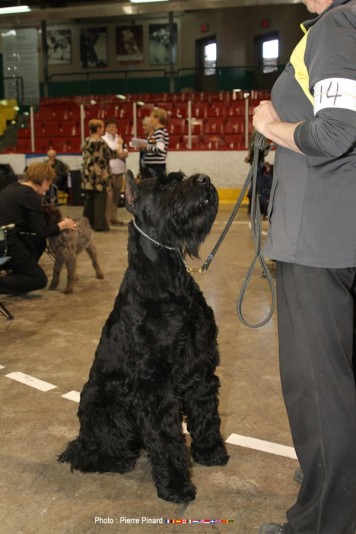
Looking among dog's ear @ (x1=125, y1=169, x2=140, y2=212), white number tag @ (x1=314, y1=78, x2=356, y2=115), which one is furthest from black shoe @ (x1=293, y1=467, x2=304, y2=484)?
white number tag @ (x1=314, y1=78, x2=356, y2=115)

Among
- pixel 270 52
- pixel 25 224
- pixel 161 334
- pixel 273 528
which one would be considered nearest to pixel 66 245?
pixel 25 224

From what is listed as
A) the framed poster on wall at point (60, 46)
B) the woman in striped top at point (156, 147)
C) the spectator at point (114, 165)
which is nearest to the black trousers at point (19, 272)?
the woman in striped top at point (156, 147)

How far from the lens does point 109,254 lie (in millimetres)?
6520

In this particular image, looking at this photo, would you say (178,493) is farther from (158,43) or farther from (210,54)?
(158,43)

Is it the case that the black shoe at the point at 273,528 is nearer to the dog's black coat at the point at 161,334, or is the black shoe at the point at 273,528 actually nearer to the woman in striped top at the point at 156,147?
the dog's black coat at the point at 161,334

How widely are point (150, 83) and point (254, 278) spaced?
39.6 feet

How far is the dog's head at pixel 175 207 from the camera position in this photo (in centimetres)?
199

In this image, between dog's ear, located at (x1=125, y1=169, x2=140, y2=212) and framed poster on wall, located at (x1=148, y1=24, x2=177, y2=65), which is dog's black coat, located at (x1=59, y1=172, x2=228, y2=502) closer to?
dog's ear, located at (x1=125, y1=169, x2=140, y2=212)

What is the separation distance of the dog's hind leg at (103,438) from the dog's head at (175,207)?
637 millimetres

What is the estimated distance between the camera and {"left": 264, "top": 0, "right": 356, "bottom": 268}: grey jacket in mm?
1371

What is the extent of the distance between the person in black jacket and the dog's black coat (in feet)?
9.26

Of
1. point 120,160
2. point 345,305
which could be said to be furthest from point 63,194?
point 345,305

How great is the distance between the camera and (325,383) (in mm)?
1561

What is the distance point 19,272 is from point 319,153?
151 inches
